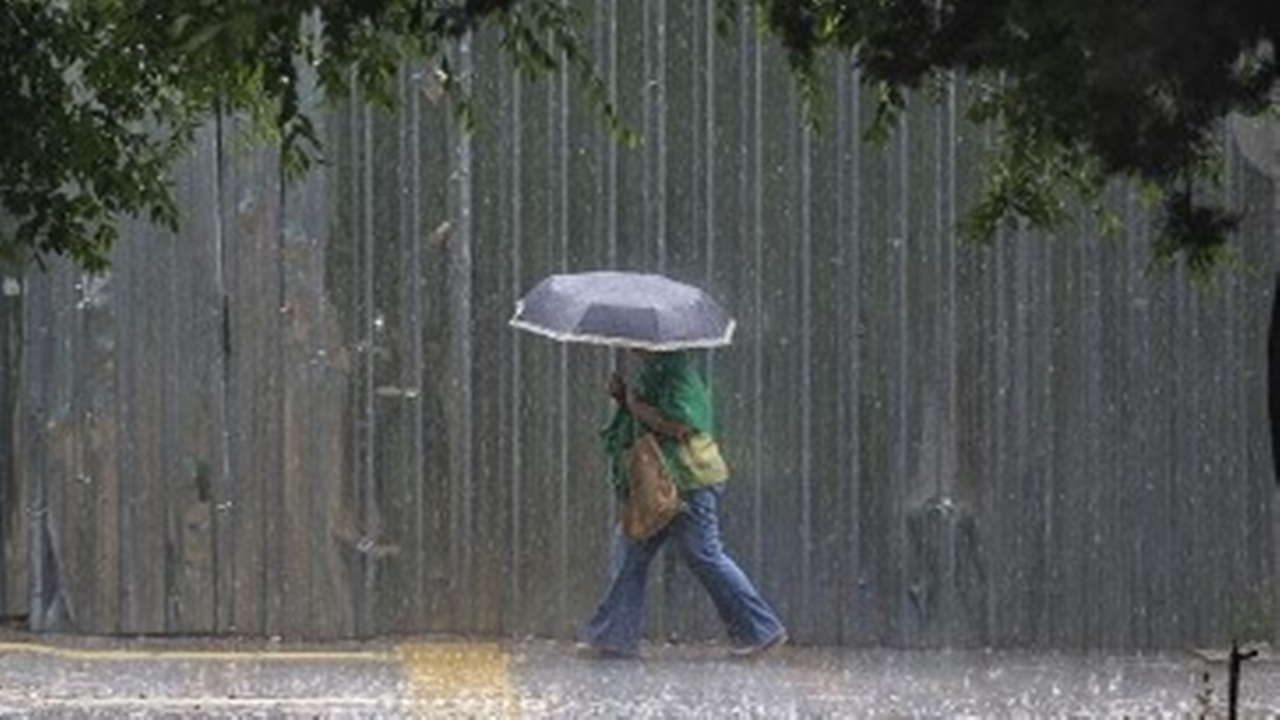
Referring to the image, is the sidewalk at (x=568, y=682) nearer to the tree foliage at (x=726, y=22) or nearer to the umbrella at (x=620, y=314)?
the umbrella at (x=620, y=314)

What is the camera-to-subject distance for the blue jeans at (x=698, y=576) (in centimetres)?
1942

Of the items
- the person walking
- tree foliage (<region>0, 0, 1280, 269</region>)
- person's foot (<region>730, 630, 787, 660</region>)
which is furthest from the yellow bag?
tree foliage (<region>0, 0, 1280, 269</region>)

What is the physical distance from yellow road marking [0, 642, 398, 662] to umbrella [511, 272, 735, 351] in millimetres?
1576

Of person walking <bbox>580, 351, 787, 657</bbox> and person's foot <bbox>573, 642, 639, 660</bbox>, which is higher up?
person walking <bbox>580, 351, 787, 657</bbox>

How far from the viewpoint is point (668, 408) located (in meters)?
19.3

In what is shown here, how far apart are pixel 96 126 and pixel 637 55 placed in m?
5.23

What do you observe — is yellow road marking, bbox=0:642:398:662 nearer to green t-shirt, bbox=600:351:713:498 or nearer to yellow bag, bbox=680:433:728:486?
green t-shirt, bbox=600:351:713:498

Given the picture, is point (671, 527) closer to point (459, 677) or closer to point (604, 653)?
point (604, 653)

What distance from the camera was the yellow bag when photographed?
1939 cm

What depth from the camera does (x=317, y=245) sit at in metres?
20.1

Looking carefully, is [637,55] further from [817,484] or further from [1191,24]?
[1191,24]

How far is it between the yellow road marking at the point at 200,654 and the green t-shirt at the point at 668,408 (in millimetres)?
1304

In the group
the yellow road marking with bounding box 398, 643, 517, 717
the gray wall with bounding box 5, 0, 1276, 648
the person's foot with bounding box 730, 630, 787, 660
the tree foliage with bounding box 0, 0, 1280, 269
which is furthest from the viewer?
the gray wall with bounding box 5, 0, 1276, 648

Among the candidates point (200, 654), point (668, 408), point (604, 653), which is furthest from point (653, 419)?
point (200, 654)
